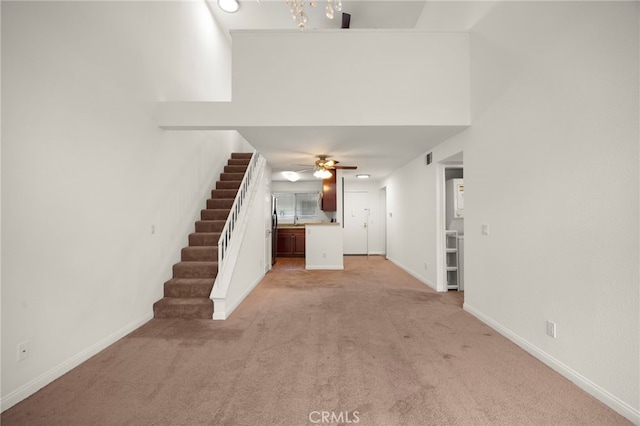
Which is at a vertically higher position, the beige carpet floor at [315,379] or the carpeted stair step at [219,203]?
the carpeted stair step at [219,203]

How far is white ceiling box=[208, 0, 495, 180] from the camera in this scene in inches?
136

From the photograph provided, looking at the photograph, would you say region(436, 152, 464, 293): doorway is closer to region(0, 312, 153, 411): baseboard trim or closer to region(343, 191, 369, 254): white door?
region(343, 191, 369, 254): white door

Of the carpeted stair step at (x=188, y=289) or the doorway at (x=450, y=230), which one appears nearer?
the carpeted stair step at (x=188, y=289)

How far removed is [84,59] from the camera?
2.31 meters

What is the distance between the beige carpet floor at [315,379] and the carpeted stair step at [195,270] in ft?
2.35

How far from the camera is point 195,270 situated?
12.2 ft

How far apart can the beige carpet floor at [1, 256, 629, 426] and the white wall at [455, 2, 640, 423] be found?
0.93 ft

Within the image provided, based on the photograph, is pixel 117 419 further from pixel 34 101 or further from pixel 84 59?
pixel 84 59

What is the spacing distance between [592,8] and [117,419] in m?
4.12

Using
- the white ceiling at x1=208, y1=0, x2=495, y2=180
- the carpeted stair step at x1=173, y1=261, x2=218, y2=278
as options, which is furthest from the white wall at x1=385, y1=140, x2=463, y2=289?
the carpeted stair step at x1=173, y1=261, x2=218, y2=278

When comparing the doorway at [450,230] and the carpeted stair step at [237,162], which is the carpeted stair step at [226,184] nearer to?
the carpeted stair step at [237,162]

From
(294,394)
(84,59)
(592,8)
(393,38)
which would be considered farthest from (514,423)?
(84,59)

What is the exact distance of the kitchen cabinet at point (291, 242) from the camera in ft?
26.9

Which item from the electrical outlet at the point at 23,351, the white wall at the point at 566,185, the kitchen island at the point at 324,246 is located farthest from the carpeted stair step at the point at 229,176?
the white wall at the point at 566,185
